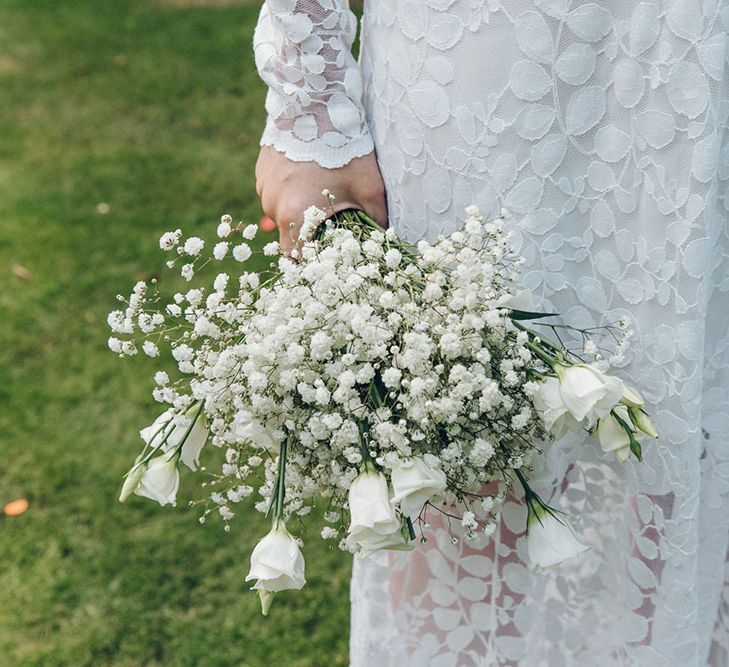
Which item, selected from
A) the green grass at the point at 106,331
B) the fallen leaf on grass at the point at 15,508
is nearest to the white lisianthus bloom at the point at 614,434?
the green grass at the point at 106,331

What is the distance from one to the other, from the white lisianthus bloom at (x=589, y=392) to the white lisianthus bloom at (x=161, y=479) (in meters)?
0.56

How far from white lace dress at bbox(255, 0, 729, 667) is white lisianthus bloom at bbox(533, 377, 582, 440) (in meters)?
0.24

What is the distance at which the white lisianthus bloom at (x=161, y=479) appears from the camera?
1.28 m

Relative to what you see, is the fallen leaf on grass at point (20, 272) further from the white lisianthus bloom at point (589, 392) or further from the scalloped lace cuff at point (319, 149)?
the white lisianthus bloom at point (589, 392)

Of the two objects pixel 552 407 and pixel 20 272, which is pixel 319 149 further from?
pixel 20 272

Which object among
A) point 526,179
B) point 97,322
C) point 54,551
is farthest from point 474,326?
point 97,322

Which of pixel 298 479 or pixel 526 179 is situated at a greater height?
pixel 526 179

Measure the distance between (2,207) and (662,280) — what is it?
380 centimetres

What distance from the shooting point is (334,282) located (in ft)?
3.94

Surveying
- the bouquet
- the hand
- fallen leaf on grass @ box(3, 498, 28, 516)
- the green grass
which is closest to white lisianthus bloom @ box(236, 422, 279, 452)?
the bouquet

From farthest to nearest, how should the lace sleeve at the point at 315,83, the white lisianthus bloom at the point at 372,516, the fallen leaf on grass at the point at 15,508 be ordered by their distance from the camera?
the fallen leaf on grass at the point at 15,508, the lace sleeve at the point at 315,83, the white lisianthus bloom at the point at 372,516

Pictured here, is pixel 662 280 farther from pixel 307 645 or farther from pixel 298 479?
pixel 307 645

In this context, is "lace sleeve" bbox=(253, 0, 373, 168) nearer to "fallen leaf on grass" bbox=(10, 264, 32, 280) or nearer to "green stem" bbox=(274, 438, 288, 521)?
"green stem" bbox=(274, 438, 288, 521)

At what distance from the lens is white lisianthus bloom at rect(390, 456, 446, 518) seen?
3.76 ft
